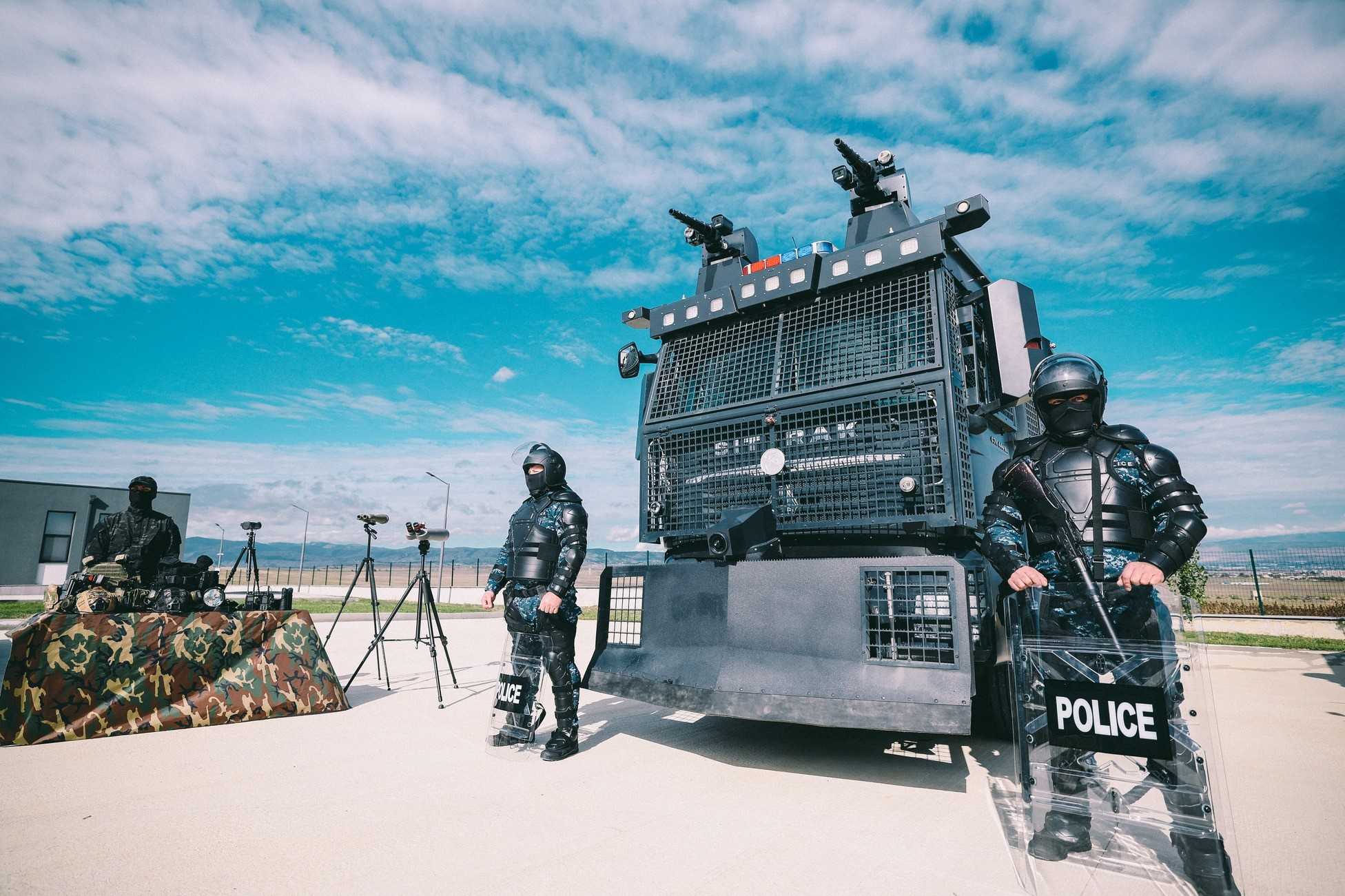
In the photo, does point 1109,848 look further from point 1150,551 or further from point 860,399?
point 860,399

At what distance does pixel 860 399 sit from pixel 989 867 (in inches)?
103

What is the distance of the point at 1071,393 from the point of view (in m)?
3.12

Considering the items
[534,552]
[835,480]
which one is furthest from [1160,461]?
[534,552]

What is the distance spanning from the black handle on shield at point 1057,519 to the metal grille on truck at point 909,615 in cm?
63

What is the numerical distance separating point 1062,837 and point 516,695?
3.31 metres

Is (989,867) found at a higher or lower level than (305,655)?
lower

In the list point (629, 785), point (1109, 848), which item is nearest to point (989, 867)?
point (1109, 848)

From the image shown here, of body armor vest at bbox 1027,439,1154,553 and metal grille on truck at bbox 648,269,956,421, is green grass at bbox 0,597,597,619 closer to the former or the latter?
metal grille on truck at bbox 648,269,956,421

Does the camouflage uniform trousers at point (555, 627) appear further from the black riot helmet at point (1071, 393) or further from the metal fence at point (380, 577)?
the black riot helmet at point (1071, 393)

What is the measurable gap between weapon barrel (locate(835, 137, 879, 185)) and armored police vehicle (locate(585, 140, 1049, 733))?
0.05 feet

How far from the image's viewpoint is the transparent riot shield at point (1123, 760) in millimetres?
2352

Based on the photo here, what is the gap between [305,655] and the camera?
5.50 meters

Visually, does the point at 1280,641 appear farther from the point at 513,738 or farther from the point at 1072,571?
the point at 513,738

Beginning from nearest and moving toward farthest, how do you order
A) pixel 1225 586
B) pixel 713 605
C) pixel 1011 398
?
1. pixel 713 605
2. pixel 1011 398
3. pixel 1225 586
